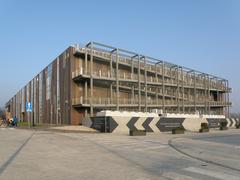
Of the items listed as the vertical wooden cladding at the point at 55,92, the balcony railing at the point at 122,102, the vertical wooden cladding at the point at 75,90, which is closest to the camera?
the balcony railing at the point at 122,102

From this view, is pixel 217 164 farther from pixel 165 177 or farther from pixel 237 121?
pixel 237 121

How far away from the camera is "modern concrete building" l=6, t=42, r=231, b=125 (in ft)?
167

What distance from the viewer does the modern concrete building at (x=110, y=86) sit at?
51.0m

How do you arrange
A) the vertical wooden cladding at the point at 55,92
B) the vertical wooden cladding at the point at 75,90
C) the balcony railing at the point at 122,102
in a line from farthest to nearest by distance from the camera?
the vertical wooden cladding at the point at 55,92 → the vertical wooden cladding at the point at 75,90 → the balcony railing at the point at 122,102

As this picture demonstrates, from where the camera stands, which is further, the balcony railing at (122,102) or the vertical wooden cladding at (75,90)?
the vertical wooden cladding at (75,90)

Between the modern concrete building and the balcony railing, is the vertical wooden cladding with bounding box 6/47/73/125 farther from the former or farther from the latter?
the balcony railing

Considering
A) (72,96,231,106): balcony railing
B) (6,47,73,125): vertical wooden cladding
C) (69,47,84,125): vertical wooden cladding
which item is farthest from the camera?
(6,47,73,125): vertical wooden cladding

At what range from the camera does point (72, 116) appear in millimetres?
50656

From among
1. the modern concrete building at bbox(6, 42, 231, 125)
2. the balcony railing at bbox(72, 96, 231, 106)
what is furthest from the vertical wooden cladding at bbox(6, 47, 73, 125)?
the balcony railing at bbox(72, 96, 231, 106)

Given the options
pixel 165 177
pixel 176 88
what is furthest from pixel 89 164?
pixel 176 88

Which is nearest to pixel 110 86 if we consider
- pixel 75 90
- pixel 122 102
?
pixel 122 102

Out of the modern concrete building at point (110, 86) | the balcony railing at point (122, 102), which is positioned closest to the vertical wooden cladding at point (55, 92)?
the modern concrete building at point (110, 86)

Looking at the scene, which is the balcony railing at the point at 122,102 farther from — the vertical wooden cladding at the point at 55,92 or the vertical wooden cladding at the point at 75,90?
the vertical wooden cladding at the point at 55,92

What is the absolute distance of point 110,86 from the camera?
55156mm
